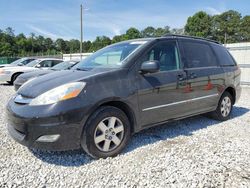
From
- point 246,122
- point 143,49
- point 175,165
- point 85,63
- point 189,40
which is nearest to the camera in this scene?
point 175,165

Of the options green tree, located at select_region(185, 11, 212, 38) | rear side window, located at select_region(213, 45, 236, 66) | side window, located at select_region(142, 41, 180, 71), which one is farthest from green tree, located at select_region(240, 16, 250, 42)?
side window, located at select_region(142, 41, 180, 71)

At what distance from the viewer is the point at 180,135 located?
4355mm

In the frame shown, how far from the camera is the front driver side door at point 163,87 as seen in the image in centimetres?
371

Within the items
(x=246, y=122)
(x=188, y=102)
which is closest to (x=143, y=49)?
(x=188, y=102)

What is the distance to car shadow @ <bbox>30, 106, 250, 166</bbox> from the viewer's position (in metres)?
3.33

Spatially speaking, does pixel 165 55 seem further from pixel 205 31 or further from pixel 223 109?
pixel 205 31

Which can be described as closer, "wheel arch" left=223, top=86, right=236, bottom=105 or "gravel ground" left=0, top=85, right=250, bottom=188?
"gravel ground" left=0, top=85, right=250, bottom=188

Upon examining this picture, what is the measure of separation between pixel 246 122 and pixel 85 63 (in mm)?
3612

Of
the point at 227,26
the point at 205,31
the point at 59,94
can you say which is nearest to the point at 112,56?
the point at 59,94

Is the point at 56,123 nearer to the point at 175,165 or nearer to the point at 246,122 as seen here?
the point at 175,165

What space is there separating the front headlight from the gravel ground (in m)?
0.83

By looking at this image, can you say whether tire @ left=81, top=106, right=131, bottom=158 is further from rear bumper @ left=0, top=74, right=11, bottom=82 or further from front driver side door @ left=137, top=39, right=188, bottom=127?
rear bumper @ left=0, top=74, right=11, bottom=82

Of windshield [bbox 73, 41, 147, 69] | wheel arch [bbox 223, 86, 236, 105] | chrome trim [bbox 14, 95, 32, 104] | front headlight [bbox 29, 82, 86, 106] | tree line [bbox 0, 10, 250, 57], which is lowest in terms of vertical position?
wheel arch [bbox 223, 86, 236, 105]

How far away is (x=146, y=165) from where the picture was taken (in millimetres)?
3186
